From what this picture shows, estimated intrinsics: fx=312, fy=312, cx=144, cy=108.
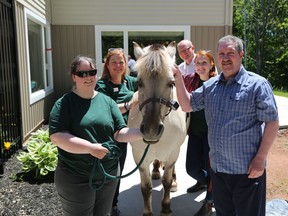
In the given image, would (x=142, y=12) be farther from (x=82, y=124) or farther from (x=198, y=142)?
(x=82, y=124)

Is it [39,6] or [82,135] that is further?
[39,6]

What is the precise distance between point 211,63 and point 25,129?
434 centimetres

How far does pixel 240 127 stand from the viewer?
2.17 m

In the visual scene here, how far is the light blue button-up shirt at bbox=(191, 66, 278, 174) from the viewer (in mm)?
2111

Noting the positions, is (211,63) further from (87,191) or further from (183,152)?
(183,152)

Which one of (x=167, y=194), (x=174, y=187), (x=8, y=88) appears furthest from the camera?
(x=8, y=88)

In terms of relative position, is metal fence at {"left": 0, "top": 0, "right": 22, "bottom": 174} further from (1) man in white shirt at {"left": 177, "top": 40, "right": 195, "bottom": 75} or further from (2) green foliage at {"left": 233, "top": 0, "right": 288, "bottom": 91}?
(2) green foliage at {"left": 233, "top": 0, "right": 288, "bottom": 91}

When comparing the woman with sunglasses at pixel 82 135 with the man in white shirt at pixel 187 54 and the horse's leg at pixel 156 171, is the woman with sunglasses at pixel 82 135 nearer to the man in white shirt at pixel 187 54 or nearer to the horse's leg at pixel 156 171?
the man in white shirt at pixel 187 54

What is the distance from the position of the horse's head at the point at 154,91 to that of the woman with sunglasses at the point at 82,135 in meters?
0.11

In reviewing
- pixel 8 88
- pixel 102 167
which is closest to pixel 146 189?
pixel 102 167

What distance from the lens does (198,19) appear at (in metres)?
10.4

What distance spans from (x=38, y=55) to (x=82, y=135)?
270 inches

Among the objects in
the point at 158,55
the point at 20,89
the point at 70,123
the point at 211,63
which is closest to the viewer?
the point at 70,123

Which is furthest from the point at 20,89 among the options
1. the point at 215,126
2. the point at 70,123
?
the point at 215,126
